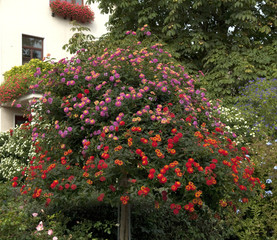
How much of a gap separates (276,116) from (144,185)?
6.14m

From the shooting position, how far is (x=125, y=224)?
4094 mm

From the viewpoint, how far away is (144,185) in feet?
10.8

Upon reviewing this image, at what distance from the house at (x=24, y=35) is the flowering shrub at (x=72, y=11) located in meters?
0.23

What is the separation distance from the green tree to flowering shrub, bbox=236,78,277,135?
15.3 inches

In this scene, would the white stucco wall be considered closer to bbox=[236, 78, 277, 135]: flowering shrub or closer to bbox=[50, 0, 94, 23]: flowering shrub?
bbox=[50, 0, 94, 23]: flowering shrub

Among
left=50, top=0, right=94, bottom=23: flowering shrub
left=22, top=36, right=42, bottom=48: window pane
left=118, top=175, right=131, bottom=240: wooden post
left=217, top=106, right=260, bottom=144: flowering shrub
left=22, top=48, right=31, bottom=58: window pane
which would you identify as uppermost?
left=50, top=0, right=94, bottom=23: flowering shrub

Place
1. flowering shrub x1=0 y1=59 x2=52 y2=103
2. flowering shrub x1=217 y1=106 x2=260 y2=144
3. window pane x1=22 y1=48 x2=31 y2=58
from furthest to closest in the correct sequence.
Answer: window pane x1=22 y1=48 x2=31 y2=58, flowering shrub x1=0 y1=59 x2=52 y2=103, flowering shrub x1=217 y1=106 x2=260 y2=144

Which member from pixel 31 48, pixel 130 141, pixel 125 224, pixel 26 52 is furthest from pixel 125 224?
pixel 31 48

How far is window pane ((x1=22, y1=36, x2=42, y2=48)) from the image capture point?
12359 mm

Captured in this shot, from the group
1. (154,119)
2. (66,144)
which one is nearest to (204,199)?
(154,119)

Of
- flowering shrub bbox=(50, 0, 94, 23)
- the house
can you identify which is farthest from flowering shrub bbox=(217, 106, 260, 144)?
flowering shrub bbox=(50, 0, 94, 23)

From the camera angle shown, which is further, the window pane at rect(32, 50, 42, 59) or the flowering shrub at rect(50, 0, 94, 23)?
the flowering shrub at rect(50, 0, 94, 23)

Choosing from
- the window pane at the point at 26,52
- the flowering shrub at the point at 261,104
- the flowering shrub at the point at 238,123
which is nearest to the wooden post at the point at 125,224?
the flowering shrub at the point at 238,123

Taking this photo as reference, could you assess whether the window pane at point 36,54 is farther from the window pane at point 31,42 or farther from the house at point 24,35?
the window pane at point 31,42
